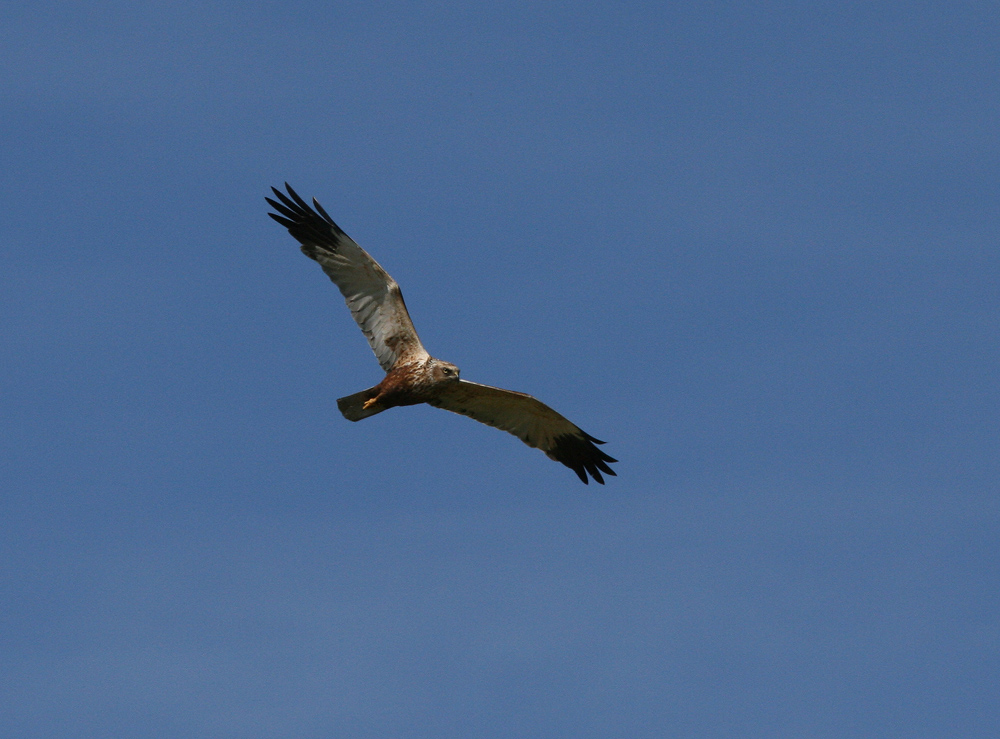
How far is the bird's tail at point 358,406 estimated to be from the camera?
773 inches

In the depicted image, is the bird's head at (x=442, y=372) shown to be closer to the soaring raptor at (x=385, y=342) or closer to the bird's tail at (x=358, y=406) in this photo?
the soaring raptor at (x=385, y=342)

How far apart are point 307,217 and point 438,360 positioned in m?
3.17

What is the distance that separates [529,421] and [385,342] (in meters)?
2.94

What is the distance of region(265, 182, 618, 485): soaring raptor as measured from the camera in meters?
19.8

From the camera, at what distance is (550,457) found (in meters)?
21.9

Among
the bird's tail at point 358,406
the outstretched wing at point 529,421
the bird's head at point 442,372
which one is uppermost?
the outstretched wing at point 529,421

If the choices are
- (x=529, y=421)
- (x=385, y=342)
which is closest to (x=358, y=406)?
(x=385, y=342)

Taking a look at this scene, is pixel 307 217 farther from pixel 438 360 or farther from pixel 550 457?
pixel 550 457

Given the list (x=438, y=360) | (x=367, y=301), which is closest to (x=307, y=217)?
(x=367, y=301)

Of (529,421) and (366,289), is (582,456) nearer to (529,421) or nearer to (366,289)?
(529,421)

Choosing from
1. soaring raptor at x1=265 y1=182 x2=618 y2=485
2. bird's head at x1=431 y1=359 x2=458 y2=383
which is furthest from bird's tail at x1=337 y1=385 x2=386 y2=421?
bird's head at x1=431 y1=359 x2=458 y2=383

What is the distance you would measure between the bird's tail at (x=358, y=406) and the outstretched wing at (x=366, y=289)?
636mm

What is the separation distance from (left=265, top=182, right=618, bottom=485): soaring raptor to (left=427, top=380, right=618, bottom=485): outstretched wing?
2 centimetres

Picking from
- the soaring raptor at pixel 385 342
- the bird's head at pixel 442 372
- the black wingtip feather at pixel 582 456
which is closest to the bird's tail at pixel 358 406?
the soaring raptor at pixel 385 342
